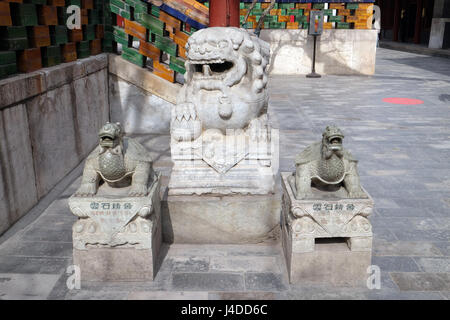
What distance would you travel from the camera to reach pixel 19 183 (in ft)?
15.5

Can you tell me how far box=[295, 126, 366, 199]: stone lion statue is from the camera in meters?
3.59

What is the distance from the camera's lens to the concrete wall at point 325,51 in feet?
50.9

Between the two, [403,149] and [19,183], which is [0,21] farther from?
[403,149]

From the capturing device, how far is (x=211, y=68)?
14.4 ft

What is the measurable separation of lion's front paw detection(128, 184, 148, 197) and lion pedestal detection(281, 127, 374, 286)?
123 cm

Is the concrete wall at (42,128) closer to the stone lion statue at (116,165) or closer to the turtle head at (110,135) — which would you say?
the stone lion statue at (116,165)

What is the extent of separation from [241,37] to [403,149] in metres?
4.40

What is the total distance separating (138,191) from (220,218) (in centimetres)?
94

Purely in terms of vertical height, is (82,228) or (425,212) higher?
(82,228)

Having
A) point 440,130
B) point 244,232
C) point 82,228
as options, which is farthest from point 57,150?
point 440,130

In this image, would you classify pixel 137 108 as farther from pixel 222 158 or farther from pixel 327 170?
pixel 327 170

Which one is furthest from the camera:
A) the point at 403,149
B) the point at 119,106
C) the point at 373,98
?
the point at 373,98

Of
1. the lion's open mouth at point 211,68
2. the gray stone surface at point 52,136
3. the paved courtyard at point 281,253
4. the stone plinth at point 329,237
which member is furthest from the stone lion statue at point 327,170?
the gray stone surface at point 52,136

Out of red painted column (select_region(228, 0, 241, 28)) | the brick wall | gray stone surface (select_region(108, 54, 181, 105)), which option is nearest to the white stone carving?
the brick wall
